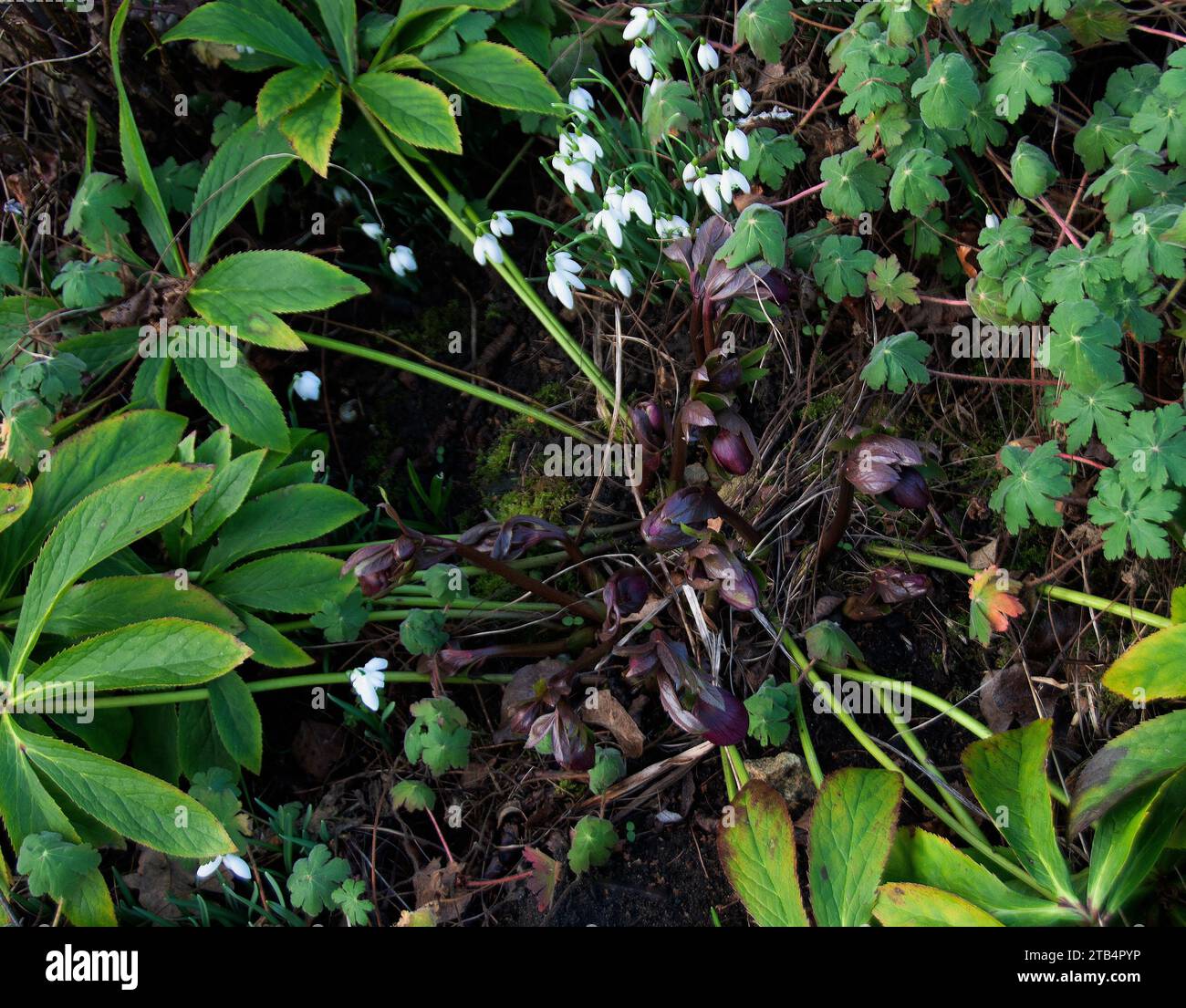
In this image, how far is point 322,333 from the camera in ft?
9.82

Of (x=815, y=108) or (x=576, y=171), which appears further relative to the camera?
(x=815, y=108)

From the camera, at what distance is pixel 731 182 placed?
227 centimetres

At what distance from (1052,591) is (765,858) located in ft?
2.91

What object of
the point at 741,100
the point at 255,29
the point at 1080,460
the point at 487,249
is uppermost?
the point at 255,29

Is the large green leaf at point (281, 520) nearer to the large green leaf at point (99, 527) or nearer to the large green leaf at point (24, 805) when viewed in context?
the large green leaf at point (99, 527)

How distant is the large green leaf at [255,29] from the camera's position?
8.53ft

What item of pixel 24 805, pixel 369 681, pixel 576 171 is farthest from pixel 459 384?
pixel 24 805

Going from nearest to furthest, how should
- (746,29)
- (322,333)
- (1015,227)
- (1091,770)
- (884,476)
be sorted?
(1091,770) → (884,476) → (1015,227) → (746,29) → (322,333)

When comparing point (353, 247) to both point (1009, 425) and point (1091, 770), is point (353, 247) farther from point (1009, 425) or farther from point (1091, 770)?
point (1091, 770)

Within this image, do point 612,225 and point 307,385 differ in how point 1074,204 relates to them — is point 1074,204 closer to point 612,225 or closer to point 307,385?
point 612,225

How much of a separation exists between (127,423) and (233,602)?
19.6 inches

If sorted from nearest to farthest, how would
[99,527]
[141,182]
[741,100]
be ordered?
1. [99,527]
2. [741,100]
3. [141,182]

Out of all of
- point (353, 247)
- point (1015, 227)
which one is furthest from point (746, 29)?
point (353, 247)

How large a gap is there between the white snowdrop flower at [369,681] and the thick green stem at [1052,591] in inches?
45.6
